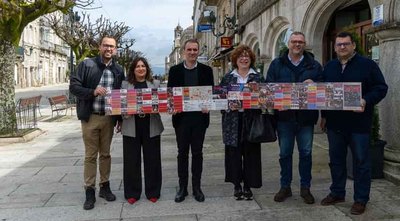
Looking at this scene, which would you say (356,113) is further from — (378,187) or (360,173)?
(378,187)

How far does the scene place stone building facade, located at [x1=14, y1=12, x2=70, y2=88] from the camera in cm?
5982

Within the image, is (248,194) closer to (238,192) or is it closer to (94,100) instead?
(238,192)

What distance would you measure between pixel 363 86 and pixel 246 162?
5.39 ft

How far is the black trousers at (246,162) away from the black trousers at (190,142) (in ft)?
1.25

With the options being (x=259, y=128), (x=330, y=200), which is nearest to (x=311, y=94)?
(x=259, y=128)

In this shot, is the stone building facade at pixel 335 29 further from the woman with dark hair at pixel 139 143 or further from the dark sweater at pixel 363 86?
the woman with dark hair at pixel 139 143

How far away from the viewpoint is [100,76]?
5227mm

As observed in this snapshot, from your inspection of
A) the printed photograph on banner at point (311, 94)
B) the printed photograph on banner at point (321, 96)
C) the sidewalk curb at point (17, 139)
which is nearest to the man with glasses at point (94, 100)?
the printed photograph on banner at point (311, 94)

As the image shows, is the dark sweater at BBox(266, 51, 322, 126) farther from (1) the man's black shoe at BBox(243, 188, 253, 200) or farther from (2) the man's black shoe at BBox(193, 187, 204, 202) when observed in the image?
(2) the man's black shoe at BBox(193, 187, 204, 202)

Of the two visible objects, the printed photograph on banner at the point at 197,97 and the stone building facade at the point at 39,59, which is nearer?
the printed photograph on banner at the point at 197,97

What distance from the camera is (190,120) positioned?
17.4 feet

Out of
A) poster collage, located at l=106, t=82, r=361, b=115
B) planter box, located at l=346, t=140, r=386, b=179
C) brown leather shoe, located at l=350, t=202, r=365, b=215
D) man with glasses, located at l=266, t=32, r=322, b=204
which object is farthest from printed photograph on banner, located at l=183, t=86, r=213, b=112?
planter box, located at l=346, t=140, r=386, b=179

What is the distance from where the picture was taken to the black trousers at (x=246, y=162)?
17.2 ft

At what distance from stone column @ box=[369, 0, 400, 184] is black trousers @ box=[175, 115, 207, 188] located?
2768 millimetres
